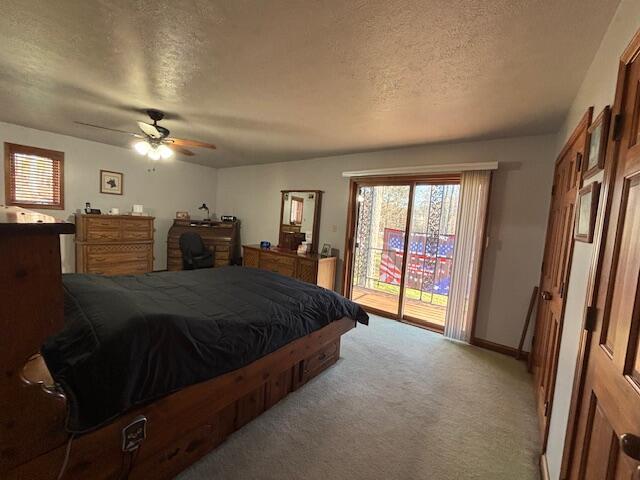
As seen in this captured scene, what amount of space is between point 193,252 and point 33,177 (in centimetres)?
244

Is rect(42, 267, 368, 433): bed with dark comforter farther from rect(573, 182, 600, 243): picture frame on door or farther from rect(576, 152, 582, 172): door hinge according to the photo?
rect(576, 152, 582, 172): door hinge

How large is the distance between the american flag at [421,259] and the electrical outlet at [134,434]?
3.52 m

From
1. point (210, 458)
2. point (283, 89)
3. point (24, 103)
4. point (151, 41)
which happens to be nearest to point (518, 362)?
point (210, 458)

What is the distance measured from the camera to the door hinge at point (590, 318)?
1114 mm

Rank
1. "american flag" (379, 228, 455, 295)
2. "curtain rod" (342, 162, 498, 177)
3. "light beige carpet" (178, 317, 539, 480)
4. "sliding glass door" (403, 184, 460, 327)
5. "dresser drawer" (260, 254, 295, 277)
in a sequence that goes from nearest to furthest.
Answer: "light beige carpet" (178, 317, 539, 480) → "curtain rod" (342, 162, 498, 177) → "sliding glass door" (403, 184, 460, 327) → "american flag" (379, 228, 455, 295) → "dresser drawer" (260, 254, 295, 277)

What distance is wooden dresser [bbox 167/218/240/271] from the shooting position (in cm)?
550

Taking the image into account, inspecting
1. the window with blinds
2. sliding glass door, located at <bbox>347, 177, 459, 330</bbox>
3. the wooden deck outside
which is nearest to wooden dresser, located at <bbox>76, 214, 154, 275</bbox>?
the window with blinds

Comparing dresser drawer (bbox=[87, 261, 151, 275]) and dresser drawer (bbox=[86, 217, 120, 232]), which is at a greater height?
dresser drawer (bbox=[86, 217, 120, 232])

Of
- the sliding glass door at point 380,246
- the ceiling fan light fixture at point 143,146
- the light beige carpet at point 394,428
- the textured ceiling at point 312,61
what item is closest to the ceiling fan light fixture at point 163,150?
the ceiling fan light fixture at point 143,146

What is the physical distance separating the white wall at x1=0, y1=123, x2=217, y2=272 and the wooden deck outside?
4.02 m

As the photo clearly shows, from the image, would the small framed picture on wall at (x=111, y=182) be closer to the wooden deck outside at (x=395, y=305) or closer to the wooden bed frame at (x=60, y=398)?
the wooden deck outside at (x=395, y=305)

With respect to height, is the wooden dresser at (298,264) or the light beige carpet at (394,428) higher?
the wooden dresser at (298,264)

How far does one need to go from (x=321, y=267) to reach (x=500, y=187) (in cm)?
252

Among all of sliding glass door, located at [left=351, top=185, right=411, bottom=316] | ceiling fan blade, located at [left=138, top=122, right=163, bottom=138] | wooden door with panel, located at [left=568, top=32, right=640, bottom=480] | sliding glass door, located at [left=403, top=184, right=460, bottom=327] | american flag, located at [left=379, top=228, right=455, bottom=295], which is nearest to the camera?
wooden door with panel, located at [left=568, top=32, right=640, bottom=480]
